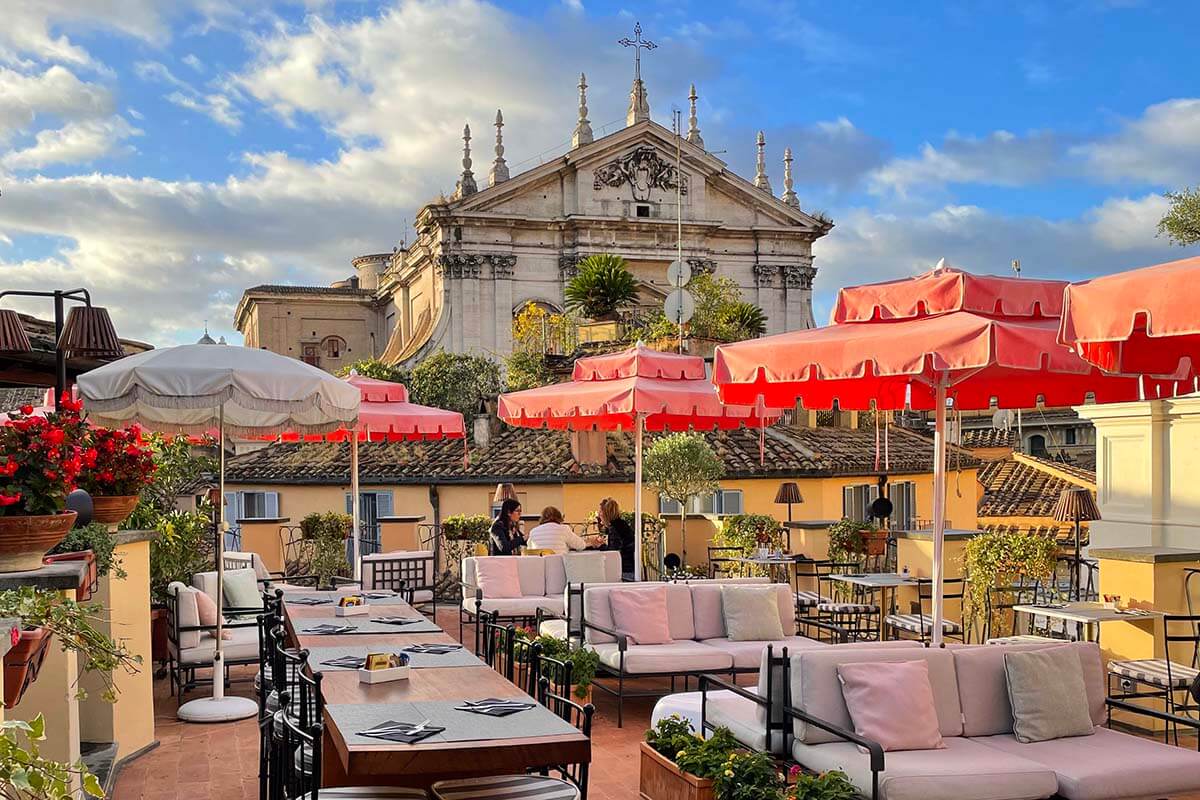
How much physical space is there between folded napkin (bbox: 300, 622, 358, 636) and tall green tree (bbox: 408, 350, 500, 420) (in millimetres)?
22683

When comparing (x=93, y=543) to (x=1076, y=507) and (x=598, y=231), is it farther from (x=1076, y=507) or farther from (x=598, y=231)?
(x=598, y=231)

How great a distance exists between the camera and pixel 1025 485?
103ft

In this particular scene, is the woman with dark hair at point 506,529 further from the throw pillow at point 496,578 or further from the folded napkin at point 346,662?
the folded napkin at point 346,662

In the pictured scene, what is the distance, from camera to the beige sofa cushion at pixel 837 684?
6102 millimetres

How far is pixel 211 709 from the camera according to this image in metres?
9.20

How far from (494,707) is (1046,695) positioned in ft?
10.1

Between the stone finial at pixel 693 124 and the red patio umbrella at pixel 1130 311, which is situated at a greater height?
the stone finial at pixel 693 124

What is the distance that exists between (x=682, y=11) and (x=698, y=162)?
121 ft

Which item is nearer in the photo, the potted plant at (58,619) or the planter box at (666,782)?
the potted plant at (58,619)

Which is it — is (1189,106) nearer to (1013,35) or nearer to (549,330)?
(1013,35)

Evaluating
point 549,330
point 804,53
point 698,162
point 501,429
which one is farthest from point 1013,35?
point 698,162

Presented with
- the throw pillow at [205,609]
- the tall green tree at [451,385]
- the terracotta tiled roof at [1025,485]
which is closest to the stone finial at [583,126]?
the tall green tree at [451,385]

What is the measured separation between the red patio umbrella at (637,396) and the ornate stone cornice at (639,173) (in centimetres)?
3624

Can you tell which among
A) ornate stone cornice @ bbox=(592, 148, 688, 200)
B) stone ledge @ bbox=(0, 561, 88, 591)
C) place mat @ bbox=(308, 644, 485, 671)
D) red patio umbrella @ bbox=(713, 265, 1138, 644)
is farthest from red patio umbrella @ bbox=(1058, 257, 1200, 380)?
ornate stone cornice @ bbox=(592, 148, 688, 200)
